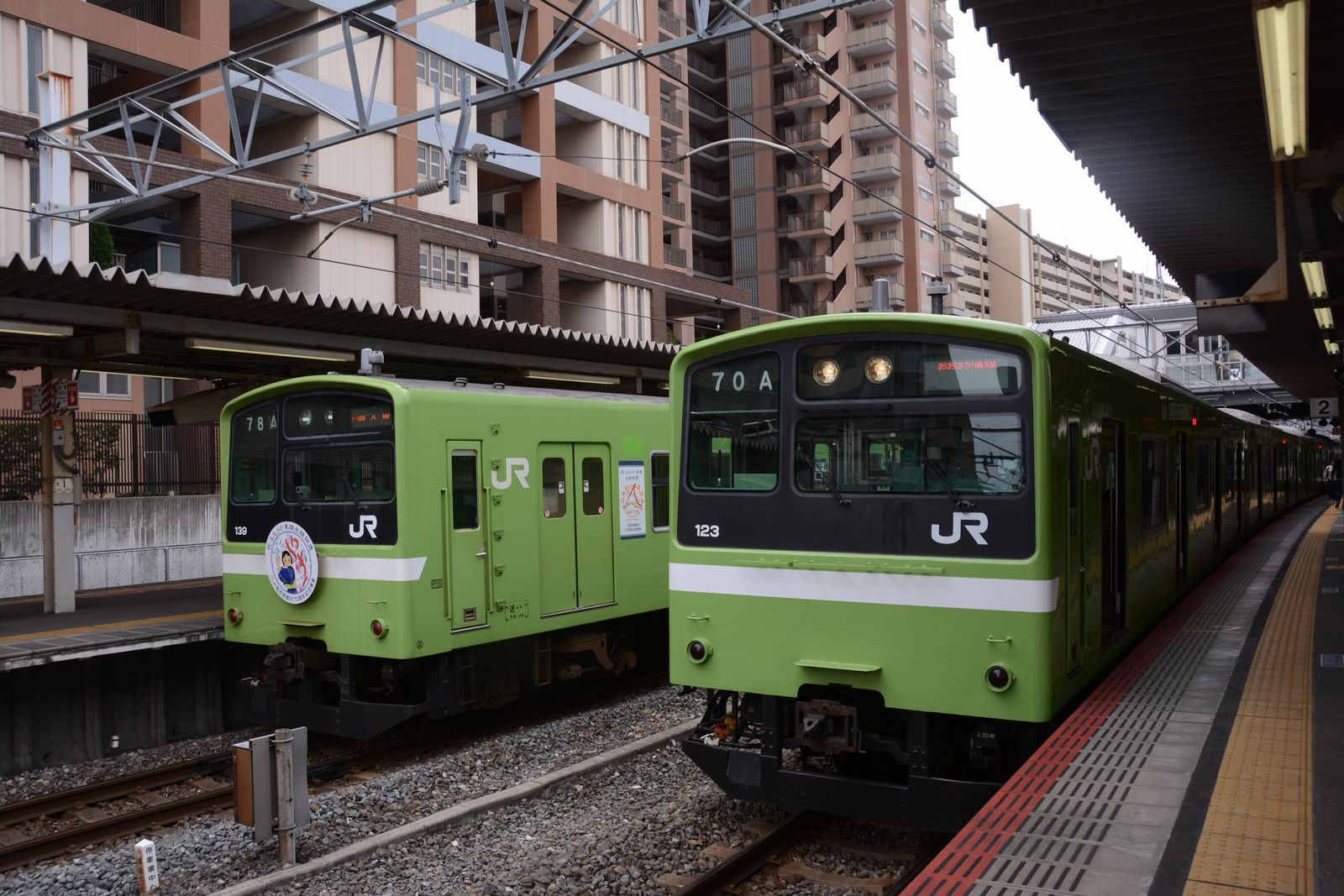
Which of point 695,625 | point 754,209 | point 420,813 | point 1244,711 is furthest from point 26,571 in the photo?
point 754,209

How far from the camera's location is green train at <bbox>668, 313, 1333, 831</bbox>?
219 inches

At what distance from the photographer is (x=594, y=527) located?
10.2m

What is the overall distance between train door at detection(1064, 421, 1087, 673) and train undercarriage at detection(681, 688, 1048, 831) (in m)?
0.51

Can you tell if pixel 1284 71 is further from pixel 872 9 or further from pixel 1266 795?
pixel 872 9

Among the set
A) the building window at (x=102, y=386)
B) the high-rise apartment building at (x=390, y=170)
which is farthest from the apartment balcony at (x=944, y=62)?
the building window at (x=102, y=386)

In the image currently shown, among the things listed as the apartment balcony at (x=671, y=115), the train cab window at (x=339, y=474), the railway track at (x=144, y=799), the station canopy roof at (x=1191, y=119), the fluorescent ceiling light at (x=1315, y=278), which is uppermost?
the apartment balcony at (x=671, y=115)

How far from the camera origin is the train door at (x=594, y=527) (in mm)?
10109

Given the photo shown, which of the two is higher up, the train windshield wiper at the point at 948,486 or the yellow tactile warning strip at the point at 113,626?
the train windshield wiper at the point at 948,486

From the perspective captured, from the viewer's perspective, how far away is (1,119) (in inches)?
763

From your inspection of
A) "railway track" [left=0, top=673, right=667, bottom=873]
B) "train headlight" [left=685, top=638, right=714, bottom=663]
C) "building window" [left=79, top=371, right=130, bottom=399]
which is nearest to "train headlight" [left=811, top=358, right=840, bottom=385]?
"train headlight" [left=685, top=638, right=714, bottom=663]

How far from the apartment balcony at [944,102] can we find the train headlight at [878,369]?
58.3 metres

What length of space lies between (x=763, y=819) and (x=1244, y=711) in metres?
2.76

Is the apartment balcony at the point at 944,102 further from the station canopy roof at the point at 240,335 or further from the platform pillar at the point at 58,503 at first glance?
the platform pillar at the point at 58,503

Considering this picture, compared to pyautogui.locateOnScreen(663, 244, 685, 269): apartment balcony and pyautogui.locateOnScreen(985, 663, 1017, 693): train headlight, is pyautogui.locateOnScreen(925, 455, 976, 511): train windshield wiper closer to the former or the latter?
pyautogui.locateOnScreen(985, 663, 1017, 693): train headlight
